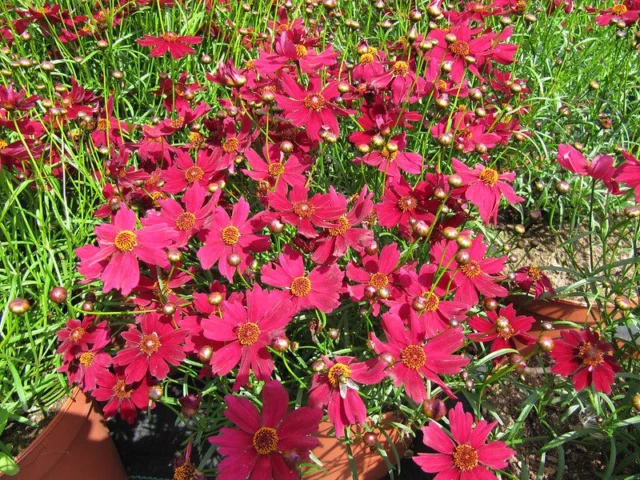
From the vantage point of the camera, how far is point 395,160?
3.79ft

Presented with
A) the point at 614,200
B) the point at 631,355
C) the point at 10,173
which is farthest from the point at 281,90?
the point at 614,200

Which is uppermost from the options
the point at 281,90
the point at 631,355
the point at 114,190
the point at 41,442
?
the point at 281,90

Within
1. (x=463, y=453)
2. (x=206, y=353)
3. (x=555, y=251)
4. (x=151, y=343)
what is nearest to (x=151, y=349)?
(x=151, y=343)

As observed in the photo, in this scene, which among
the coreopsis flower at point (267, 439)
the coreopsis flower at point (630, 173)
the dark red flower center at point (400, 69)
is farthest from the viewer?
the dark red flower center at point (400, 69)

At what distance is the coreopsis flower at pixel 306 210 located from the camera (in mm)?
943

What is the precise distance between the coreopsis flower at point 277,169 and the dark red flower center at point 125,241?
0.31 metres

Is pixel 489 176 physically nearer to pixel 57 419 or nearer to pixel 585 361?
pixel 585 361

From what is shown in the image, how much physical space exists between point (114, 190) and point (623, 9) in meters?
1.94

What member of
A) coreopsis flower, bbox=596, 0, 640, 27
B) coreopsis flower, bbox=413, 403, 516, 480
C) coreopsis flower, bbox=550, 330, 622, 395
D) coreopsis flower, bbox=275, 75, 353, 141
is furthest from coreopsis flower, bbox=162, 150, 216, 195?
coreopsis flower, bbox=596, 0, 640, 27

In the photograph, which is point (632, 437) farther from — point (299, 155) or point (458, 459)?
point (299, 155)

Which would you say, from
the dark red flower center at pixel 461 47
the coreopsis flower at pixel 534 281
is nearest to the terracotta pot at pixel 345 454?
the coreopsis flower at pixel 534 281

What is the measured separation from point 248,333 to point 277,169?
42 cm

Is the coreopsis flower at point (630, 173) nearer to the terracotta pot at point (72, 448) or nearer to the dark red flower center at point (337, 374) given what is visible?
the dark red flower center at point (337, 374)

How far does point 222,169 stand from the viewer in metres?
1.17
